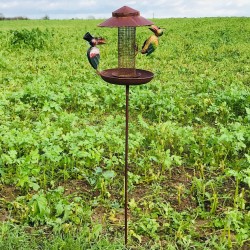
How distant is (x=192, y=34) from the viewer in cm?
1983

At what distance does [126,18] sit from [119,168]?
2.45 metres

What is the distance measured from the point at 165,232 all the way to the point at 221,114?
352 centimetres

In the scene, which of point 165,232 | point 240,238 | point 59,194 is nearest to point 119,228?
point 165,232

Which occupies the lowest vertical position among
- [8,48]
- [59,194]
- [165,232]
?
[165,232]

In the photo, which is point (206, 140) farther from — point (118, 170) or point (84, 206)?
A: point (84, 206)

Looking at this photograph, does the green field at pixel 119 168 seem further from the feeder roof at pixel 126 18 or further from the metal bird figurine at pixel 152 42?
the feeder roof at pixel 126 18

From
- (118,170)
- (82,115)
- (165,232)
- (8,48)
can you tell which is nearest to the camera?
(165,232)

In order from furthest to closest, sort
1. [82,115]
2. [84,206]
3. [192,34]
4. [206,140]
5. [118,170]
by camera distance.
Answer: [192,34], [82,115], [206,140], [118,170], [84,206]

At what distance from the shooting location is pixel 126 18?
128 inches

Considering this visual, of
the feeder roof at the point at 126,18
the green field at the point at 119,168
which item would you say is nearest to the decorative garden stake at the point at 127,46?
the feeder roof at the point at 126,18

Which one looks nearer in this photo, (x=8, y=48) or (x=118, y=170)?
(x=118, y=170)

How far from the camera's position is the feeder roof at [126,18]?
3.22m

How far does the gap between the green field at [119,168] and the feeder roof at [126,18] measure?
186cm

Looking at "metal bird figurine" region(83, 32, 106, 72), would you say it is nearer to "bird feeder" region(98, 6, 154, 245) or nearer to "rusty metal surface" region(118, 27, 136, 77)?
"bird feeder" region(98, 6, 154, 245)
